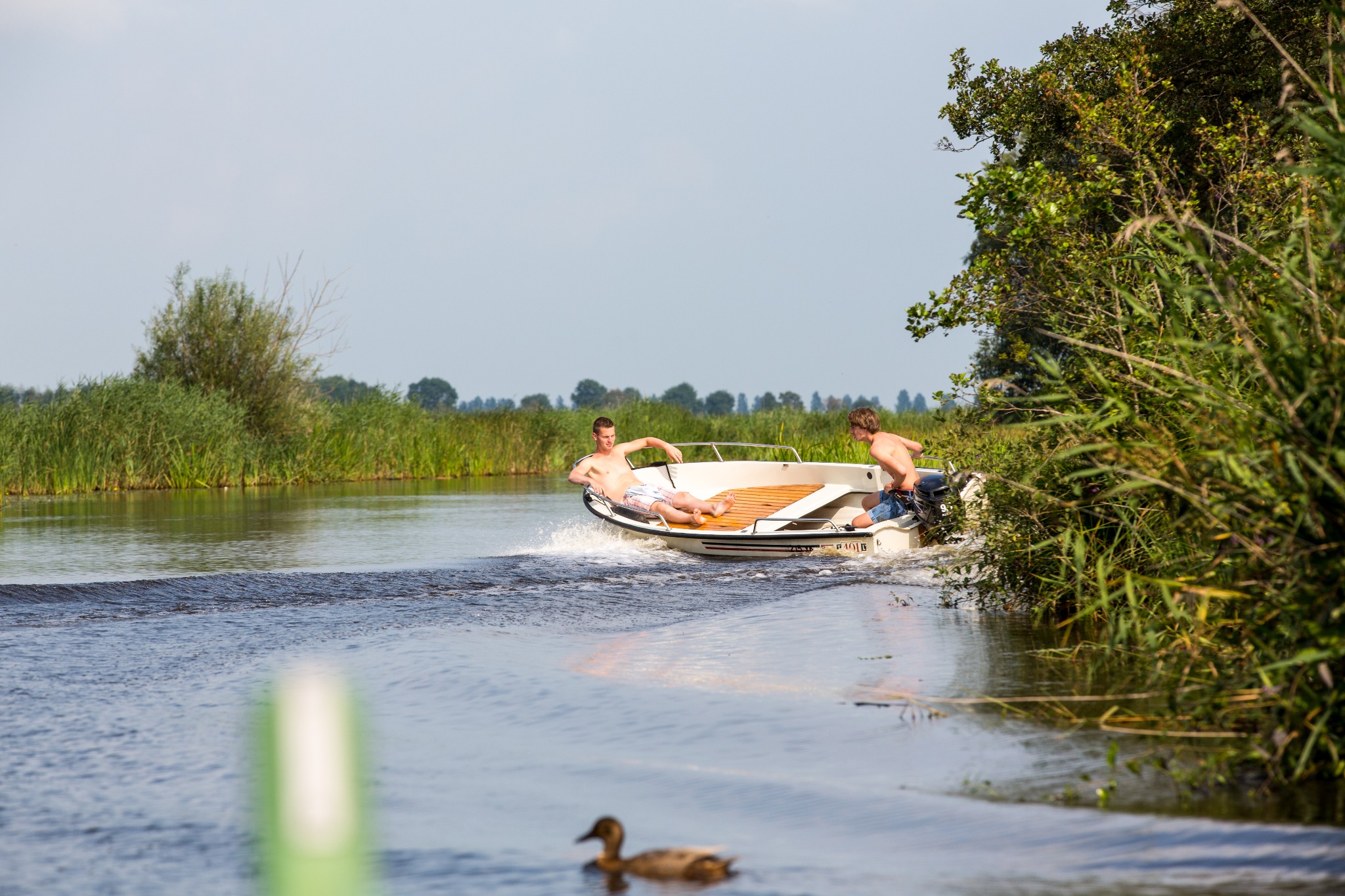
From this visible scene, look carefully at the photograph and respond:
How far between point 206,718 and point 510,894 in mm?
2766

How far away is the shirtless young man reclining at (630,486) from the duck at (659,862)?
8.81 m

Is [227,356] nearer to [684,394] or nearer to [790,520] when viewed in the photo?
[790,520]

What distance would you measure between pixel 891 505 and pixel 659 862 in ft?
26.6

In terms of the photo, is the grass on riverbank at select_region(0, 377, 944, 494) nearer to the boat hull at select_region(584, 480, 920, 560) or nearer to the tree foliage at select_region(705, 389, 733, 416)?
the boat hull at select_region(584, 480, 920, 560)

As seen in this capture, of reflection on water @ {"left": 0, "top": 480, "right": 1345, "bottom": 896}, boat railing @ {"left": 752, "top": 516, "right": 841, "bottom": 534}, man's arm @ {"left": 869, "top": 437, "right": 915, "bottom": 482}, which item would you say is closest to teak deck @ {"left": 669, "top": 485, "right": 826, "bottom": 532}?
boat railing @ {"left": 752, "top": 516, "right": 841, "bottom": 534}

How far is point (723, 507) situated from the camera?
42.9ft

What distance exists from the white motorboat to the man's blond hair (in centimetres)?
62

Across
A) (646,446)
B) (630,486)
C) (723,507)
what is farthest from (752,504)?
(646,446)

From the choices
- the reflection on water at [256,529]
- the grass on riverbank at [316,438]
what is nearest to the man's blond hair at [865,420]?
the reflection on water at [256,529]

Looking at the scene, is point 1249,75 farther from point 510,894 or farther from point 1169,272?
point 510,894

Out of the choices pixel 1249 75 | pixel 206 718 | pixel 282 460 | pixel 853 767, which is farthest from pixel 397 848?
pixel 282 460

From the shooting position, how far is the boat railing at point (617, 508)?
1270 centimetres

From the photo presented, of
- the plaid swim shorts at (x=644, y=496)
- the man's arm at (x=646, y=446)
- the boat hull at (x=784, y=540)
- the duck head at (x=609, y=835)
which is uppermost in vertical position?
the man's arm at (x=646, y=446)

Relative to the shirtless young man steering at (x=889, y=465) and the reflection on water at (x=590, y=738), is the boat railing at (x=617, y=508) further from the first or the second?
the shirtless young man steering at (x=889, y=465)
